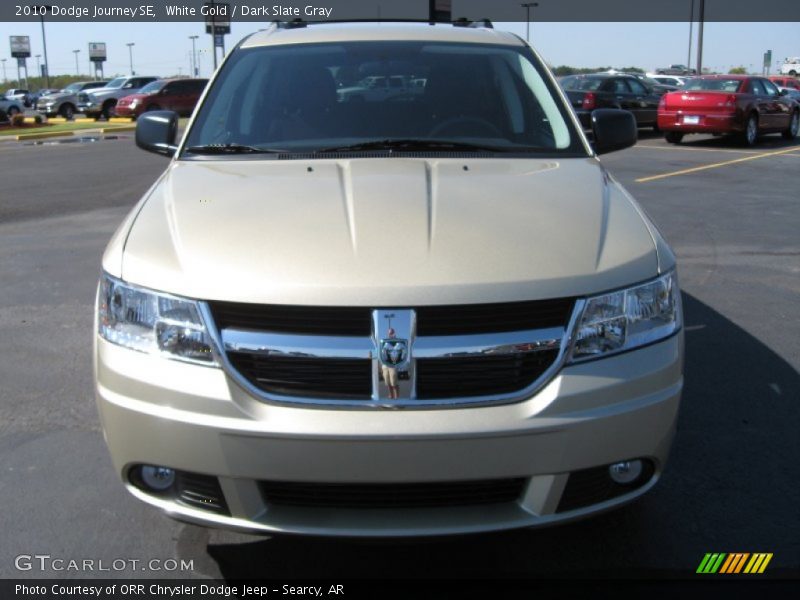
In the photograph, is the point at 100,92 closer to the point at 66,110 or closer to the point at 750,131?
the point at 66,110

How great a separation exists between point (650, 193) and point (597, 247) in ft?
30.8

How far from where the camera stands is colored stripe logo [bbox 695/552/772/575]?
2938mm

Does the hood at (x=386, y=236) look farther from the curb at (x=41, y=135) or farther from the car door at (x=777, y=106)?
the curb at (x=41, y=135)

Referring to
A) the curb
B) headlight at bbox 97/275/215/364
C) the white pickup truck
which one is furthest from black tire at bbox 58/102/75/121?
the white pickup truck

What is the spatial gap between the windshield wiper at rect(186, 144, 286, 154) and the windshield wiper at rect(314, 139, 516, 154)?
0.21m

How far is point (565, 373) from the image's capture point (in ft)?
8.21

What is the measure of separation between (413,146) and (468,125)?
37cm

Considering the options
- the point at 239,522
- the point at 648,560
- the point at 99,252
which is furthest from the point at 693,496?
the point at 99,252

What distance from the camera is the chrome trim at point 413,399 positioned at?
2.43m

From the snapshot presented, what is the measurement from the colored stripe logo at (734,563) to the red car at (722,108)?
1708 cm

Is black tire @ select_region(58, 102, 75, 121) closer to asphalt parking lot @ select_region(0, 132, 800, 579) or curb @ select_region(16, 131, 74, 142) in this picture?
curb @ select_region(16, 131, 74, 142)

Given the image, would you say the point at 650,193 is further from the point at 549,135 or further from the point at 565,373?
the point at 565,373

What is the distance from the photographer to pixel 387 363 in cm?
242

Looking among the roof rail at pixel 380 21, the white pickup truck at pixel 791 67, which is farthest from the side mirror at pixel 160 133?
the white pickup truck at pixel 791 67
